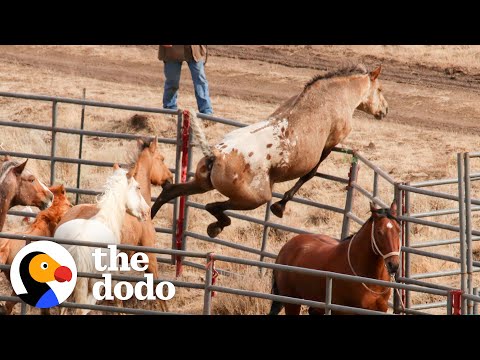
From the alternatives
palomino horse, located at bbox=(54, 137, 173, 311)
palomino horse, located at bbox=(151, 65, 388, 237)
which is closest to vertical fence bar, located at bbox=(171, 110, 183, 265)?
palomino horse, located at bbox=(54, 137, 173, 311)

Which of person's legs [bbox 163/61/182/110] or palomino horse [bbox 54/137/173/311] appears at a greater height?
person's legs [bbox 163/61/182/110]

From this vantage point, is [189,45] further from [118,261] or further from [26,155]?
[118,261]

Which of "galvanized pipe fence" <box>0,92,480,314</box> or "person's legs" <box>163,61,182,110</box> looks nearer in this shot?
"galvanized pipe fence" <box>0,92,480,314</box>

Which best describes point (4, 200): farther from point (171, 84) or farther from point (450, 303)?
point (171, 84)

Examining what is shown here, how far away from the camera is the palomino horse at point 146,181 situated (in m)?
12.2

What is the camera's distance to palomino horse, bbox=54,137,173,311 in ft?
40.0

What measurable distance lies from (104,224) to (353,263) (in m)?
2.05

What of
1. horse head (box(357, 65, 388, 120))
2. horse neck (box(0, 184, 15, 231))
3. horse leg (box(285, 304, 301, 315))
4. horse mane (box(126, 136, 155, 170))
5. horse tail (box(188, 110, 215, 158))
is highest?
horse head (box(357, 65, 388, 120))

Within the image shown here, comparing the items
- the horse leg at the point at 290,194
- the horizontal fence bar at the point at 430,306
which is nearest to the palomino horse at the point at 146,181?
the horse leg at the point at 290,194

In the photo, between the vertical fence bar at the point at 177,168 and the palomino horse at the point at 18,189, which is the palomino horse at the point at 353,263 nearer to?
the palomino horse at the point at 18,189

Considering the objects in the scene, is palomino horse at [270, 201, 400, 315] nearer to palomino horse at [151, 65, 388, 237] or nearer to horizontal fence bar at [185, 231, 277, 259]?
palomino horse at [151, 65, 388, 237]

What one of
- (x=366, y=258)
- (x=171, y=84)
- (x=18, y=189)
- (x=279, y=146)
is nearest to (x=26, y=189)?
(x=18, y=189)

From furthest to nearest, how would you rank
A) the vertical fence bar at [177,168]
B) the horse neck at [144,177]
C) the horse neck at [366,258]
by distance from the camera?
1. the vertical fence bar at [177,168]
2. the horse neck at [144,177]
3. the horse neck at [366,258]

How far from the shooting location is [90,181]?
652 inches
